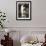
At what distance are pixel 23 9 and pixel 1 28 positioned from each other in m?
0.75

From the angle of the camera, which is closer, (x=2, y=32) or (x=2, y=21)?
(x=2, y=21)

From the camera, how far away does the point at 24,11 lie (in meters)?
3.54

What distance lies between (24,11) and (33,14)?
0.25 m

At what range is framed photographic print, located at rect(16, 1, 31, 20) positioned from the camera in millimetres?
3502

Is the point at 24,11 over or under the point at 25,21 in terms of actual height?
over

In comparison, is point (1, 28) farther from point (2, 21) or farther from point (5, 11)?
point (5, 11)

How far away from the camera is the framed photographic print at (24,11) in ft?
11.5

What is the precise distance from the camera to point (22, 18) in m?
3.52

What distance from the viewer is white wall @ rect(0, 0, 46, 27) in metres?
3.51

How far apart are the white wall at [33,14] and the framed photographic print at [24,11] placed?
0.26 ft

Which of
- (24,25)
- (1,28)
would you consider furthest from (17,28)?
(1,28)

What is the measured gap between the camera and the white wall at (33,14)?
351 centimetres

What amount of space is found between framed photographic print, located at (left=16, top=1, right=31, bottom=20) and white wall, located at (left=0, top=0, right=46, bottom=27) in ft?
0.26

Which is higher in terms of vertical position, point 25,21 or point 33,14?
point 33,14
